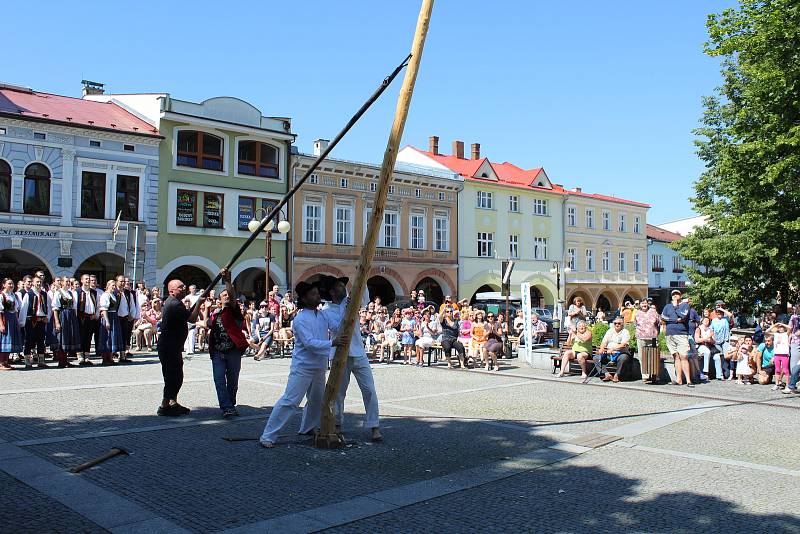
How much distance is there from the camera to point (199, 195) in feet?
110

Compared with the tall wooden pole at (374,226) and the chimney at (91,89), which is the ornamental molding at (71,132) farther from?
the tall wooden pole at (374,226)

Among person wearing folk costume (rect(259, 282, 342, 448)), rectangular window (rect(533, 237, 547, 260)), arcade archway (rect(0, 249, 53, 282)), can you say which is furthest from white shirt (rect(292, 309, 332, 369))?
rectangular window (rect(533, 237, 547, 260))

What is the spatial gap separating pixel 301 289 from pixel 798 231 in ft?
76.3

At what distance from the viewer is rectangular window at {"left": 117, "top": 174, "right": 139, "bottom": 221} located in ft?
102

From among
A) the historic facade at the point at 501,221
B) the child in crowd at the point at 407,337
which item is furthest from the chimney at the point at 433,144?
the child in crowd at the point at 407,337

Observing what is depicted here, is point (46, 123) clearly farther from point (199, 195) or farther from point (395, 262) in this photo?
point (395, 262)

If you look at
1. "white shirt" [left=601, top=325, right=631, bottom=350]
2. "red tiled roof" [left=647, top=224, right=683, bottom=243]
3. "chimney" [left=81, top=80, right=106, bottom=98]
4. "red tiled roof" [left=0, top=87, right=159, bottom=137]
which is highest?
"chimney" [left=81, top=80, right=106, bottom=98]

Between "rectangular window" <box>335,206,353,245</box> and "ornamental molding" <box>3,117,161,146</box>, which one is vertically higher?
"ornamental molding" <box>3,117,161,146</box>

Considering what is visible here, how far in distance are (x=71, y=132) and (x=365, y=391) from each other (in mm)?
26105

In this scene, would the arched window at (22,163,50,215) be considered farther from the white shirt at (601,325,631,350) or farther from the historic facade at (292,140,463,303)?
the white shirt at (601,325,631,350)

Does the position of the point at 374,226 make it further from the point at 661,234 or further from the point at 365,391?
the point at 661,234

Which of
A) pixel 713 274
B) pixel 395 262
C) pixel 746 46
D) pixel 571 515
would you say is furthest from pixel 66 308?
pixel 713 274

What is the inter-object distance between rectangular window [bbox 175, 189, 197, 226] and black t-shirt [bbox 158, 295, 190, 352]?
24.4 meters

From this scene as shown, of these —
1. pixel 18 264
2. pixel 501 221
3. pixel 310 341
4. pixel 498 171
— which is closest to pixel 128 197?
pixel 18 264
